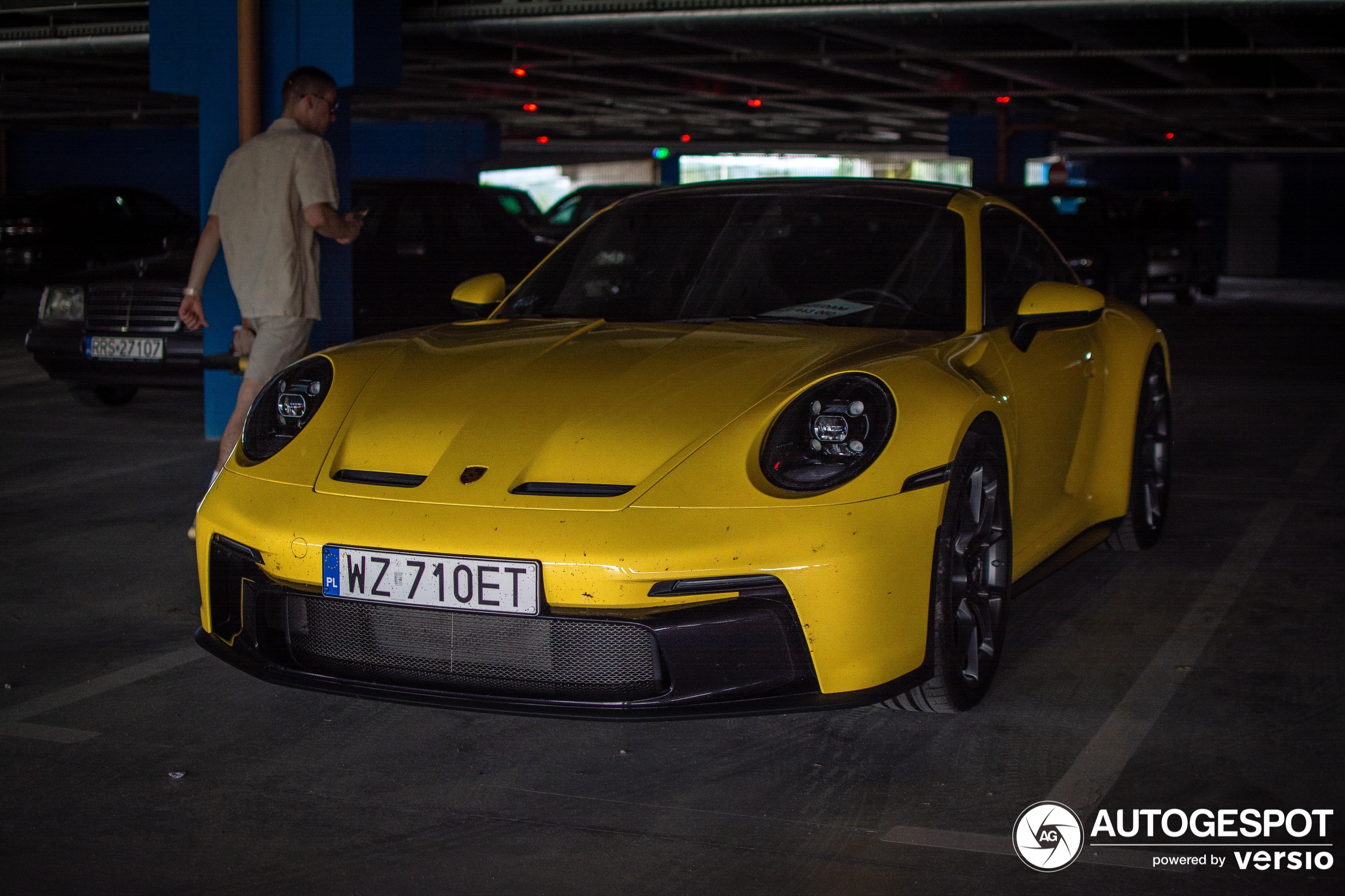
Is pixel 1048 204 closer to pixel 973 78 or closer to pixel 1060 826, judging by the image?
pixel 973 78

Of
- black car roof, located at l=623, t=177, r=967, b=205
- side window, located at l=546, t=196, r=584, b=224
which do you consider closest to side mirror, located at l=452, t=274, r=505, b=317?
black car roof, located at l=623, t=177, r=967, b=205

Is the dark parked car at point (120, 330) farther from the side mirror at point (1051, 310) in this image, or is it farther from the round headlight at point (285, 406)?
the side mirror at point (1051, 310)

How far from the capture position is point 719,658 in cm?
275

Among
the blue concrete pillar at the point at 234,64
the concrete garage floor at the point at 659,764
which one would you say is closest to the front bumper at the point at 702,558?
the concrete garage floor at the point at 659,764

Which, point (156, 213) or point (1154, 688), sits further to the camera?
point (156, 213)

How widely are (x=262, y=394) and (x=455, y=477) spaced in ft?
2.69

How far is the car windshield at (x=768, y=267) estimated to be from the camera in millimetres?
3846

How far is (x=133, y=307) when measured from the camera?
8.44 metres

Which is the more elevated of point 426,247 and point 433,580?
point 426,247

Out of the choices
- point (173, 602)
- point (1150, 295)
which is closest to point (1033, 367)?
point (173, 602)

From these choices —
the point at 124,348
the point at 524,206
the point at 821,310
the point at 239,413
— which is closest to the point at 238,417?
the point at 239,413

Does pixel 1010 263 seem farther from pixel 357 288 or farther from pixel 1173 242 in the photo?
pixel 1173 242

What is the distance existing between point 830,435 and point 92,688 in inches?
78.6

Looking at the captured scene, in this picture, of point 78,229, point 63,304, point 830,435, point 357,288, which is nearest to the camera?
point 830,435
